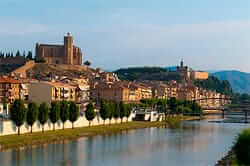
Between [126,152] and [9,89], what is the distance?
86.0ft

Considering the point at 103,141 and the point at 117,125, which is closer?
the point at 103,141

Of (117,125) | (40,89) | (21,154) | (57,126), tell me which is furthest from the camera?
(40,89)

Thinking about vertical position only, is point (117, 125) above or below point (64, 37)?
below

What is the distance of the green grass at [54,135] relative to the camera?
27.8 m

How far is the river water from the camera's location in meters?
23.8

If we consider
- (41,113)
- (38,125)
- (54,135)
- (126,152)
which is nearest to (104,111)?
(38,125)

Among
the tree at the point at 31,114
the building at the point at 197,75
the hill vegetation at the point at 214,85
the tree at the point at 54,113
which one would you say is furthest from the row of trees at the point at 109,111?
the building at the point at 197,75

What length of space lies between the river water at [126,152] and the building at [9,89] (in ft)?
55.9

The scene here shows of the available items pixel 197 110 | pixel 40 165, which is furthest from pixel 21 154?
pixel 197 110

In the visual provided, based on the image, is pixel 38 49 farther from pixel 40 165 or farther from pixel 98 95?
pixel 40 165

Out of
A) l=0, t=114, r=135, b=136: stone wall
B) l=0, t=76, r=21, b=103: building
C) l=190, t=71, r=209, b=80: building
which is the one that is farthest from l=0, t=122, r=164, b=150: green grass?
l=190, t=71, r=209, b=80: building

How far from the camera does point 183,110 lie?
6900 cm

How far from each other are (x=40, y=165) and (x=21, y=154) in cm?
268

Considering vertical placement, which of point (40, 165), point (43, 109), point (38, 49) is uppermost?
point (38, 49)
